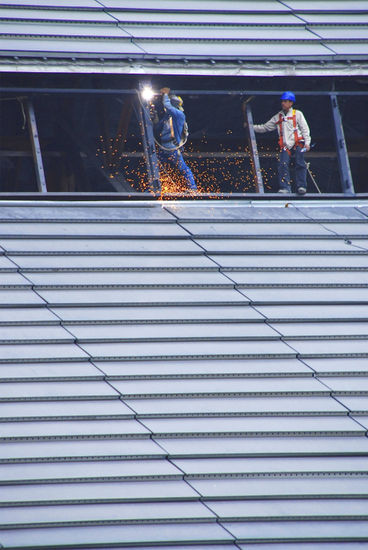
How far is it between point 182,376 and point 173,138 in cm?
410

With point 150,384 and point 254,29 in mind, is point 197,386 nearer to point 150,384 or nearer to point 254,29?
point 150,384

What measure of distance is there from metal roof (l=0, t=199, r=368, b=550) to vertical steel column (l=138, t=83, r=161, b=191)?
46cm

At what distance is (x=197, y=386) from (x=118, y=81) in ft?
15.6

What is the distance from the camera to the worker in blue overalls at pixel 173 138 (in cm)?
1187

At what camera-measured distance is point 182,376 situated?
883cm

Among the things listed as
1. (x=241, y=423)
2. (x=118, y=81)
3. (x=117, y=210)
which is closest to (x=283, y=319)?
(x=241, y=423)

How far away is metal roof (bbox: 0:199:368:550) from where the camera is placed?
7781 millimetres

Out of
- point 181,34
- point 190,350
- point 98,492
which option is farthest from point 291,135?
point 98,492

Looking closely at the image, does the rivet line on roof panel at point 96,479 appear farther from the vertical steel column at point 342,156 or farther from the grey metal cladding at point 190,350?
the vertical steel column at point 342,156

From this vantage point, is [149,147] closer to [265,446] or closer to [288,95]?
[288,95]

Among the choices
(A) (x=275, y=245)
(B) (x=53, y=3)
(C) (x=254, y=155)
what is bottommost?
(A) (x=275, y=245)

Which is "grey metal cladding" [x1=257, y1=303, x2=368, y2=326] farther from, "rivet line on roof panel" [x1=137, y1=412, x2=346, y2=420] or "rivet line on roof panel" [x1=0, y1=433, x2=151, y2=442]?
"rivet line on roof panel" [x1=0, y1=433, x2=151, y2=442]

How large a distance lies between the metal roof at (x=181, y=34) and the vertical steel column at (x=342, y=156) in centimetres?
52

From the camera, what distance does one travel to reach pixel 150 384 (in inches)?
343
